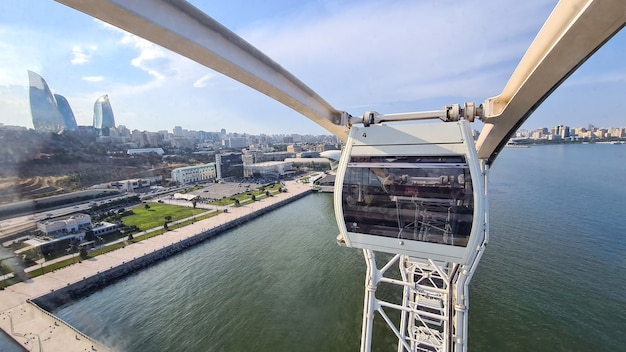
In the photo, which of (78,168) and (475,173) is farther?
(78,168)

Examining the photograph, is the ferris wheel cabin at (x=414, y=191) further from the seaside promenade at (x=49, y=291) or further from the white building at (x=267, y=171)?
the white building at (x=267, y=171)

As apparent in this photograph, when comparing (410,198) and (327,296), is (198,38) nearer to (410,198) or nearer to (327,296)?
(410,198)

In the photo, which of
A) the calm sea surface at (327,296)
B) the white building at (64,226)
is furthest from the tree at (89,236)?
the calm sea surface at (327,296)

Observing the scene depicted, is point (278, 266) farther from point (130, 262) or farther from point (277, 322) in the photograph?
point (130, 262)

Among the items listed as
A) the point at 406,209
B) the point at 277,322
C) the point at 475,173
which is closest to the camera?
the point at 475,173

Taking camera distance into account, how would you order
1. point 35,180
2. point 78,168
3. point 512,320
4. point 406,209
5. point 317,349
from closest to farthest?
point 406,209
point 317,349
point 512,320
point 35,180
point 78,168

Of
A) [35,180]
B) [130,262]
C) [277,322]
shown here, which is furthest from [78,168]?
[277,322]

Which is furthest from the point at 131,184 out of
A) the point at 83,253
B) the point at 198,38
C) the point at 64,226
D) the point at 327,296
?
the point at 198,38
